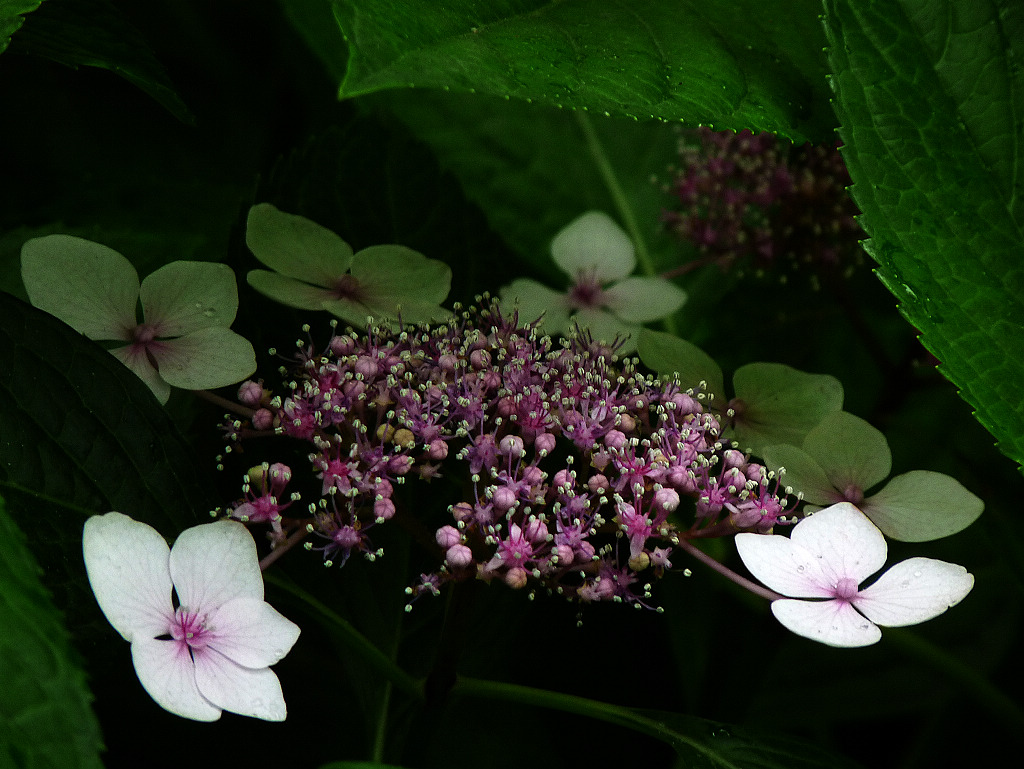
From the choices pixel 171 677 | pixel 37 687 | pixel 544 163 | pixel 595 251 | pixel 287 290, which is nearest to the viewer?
pixel 37 687

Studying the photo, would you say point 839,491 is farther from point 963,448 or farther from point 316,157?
point 963,448

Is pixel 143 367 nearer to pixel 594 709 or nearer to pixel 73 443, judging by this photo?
pixel 73 443

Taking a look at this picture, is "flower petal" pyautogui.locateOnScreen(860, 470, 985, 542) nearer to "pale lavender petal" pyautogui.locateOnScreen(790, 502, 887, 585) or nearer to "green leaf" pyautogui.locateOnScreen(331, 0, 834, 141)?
"pale lavender petal" pyautogui.locateOnScreen(790, 502, 887, 585)

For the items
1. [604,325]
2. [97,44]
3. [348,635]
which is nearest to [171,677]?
[348,635]

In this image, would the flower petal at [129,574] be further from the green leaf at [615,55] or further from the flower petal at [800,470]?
the flower petal at [800,470]

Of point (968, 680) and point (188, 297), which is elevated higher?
point (188, 297)

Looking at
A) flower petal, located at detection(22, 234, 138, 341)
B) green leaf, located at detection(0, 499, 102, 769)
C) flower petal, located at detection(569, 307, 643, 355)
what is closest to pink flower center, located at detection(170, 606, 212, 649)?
green leaf, located at detection(0, 499, 102, 769)

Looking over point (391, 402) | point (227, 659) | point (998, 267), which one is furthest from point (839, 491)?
point (227, 659)
